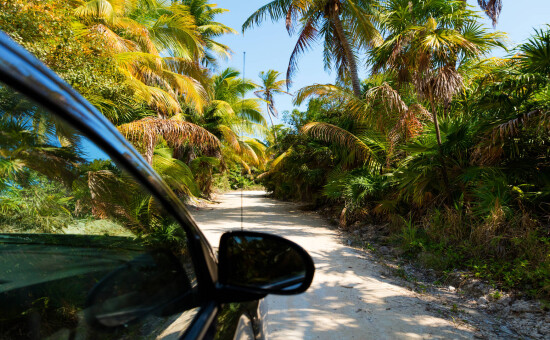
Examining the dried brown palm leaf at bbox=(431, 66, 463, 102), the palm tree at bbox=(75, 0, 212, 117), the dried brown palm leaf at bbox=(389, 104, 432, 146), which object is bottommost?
the dried brown palm leaf at bbox=(389, 104, 432, 146)

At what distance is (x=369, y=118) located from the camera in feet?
27.6

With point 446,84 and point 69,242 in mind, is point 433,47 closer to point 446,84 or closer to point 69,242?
point 446,84

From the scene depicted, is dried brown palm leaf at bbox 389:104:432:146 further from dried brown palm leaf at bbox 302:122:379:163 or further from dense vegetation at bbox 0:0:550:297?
dried brown palm leaf at bbox 302:122:379:163

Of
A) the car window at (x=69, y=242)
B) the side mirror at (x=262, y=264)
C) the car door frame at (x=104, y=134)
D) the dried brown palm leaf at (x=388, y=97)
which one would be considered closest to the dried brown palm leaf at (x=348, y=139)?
the dried brown palm leaf at (x=388, y=97)

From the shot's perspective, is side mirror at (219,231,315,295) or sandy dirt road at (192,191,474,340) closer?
side mirror at (219,231,315,295)

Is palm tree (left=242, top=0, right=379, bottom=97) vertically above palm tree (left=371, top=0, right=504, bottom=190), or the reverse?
palm tree (left=242, top=0, right=379, bottom=97)

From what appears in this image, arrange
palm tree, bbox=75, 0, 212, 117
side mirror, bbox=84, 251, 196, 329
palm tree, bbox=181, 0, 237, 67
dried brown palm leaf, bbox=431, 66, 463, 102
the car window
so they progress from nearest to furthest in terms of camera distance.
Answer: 1. the car window
2. side mirror, bbox=84, 251, 196, 329
3. dried brown palm leaf, bbox=431, 66, 463, 102
4. palm tree, bbox=75, 0, 212, 117
5. palm tree, bbox=181, 0, 237, 67

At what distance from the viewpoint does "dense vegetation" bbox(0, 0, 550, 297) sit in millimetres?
4734

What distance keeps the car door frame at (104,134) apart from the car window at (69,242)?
3 cm

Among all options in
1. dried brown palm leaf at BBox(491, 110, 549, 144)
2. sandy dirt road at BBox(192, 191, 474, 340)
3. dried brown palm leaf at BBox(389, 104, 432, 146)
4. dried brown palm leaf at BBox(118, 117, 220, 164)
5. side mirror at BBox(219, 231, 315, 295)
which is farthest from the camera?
dried brown palm leaf at BBox(118, 117, 220, 164)

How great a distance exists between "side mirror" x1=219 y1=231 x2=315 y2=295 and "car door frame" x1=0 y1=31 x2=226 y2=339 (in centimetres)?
7

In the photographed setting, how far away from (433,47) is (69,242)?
624 cm

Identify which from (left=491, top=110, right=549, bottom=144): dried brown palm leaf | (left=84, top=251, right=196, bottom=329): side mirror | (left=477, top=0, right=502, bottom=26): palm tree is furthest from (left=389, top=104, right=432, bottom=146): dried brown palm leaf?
(left=477, top=0, right=502, bottom=26): palm tree

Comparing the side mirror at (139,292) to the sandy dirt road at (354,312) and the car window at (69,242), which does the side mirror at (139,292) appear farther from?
the sandy dirt road at (354,312)
